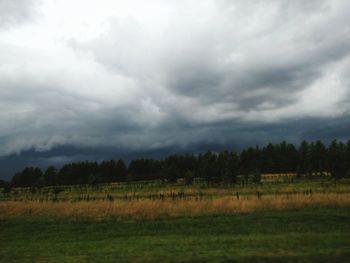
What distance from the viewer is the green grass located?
471 inches

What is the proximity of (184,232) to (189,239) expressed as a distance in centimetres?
221

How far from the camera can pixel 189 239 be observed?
15656 mm

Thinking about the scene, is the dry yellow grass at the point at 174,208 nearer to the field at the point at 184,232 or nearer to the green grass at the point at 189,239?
the field at the point at 184,232

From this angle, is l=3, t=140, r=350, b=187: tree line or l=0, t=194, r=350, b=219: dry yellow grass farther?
l=3, t=140, r=350, b=187: tree line

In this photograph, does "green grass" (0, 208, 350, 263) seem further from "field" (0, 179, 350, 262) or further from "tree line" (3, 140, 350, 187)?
"tree line" (3, 140, 350, 187)

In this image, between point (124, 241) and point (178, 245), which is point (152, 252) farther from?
point (124, 241)

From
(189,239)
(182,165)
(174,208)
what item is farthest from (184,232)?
(182,165)

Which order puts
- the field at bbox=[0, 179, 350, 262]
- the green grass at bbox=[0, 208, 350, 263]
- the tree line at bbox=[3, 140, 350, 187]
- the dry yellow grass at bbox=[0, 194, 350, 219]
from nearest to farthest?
the green grass at bbox=[0, 208, 350, 263]
the field at bbox=[0, 179, 350, 262]
the dry yellow grass at bbox=[0, 194, 350, 219]
the tree line at bbox=[3, 140, 350, 187]

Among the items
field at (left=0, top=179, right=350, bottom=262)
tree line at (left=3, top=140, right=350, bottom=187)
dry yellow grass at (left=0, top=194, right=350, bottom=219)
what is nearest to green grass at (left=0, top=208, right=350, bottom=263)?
field at (left=0, top=179, right=350, bottom=262)

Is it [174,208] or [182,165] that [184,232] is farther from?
[182,165]

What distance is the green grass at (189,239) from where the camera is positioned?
11969 millimetres

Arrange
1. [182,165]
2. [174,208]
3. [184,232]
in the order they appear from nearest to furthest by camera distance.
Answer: [184,232], [174,208], [182,165]

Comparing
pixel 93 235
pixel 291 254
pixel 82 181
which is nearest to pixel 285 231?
pixel 291 254

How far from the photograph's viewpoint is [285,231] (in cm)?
1681
